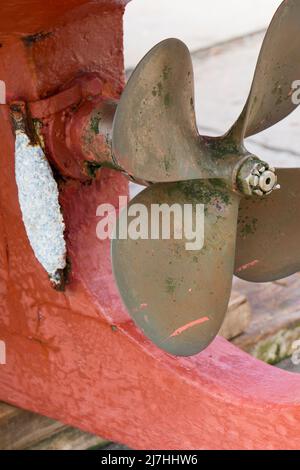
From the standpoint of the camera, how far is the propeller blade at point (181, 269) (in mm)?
2398

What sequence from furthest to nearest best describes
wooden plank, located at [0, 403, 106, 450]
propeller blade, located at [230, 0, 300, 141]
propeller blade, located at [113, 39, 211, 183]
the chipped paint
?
1. wooden plank, located at [0, 403, 106, 450]
2. the chipped paint
3. propeller blade, located at [230, 0, 300, 141]
4. propeller blade, located at [113, 39, 211, 183]

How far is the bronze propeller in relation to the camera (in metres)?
2.27

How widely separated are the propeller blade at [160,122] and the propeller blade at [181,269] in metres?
0.09

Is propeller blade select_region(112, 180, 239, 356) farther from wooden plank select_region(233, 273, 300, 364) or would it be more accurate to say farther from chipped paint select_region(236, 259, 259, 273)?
wooden plank select_region(233, 273, 300, 364)

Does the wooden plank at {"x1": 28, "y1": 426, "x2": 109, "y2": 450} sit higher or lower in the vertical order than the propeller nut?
lower

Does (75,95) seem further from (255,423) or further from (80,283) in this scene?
(255,423)

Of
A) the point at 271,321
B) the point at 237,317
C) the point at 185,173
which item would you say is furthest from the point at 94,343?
the point at 271,321

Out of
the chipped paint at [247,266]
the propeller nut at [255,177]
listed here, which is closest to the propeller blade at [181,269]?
the propeller nut at [255,177]

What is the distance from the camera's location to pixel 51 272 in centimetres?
279

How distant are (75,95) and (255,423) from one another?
3.19 feet

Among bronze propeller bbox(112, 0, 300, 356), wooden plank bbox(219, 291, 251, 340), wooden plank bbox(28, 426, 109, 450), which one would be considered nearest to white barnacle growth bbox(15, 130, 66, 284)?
bronze propeller bbox(112, 0, 300, 356)

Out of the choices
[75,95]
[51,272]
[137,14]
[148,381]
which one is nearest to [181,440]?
[148,381]

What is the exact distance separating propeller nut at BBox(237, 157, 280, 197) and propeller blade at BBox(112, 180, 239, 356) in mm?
103

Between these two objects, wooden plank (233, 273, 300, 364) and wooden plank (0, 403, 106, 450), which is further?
wooden plank (233, 273, 300, 364)
